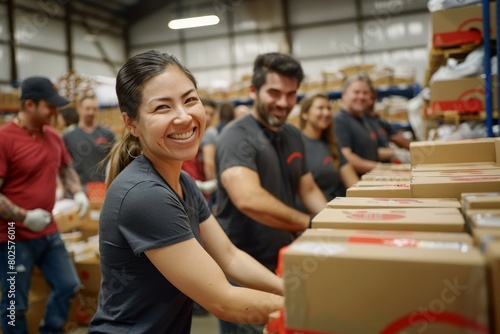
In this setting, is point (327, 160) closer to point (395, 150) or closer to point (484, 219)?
point (395, 150)

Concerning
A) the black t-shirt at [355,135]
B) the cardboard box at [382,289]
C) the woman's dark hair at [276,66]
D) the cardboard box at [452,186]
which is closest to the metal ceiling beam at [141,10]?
the black t-shirt at [355,135]

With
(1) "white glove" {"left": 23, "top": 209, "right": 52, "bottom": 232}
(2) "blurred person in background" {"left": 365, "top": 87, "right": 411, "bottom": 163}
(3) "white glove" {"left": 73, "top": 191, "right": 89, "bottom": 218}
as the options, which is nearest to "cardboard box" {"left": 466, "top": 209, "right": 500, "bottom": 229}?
(1) "white glove" {"left": 23, "top": 209, "right": 52, "bottom": 232}

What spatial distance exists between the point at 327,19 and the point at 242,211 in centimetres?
1100

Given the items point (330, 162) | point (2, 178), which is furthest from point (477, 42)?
point (2, 178)

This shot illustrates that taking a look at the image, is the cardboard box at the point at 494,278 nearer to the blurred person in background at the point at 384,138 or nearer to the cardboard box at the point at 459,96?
the cardboard box at the point at 459,96

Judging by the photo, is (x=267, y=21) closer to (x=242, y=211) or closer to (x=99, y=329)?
(x=242, y=211)

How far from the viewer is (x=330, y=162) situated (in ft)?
11.0

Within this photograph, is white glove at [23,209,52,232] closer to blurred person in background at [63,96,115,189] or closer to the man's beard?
the man's beard

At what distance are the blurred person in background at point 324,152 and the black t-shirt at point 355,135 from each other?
1.17 feet

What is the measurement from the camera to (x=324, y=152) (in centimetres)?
342

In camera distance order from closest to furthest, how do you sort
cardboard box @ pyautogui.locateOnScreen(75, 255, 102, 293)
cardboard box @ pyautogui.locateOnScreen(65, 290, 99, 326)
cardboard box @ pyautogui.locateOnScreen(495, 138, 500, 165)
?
cardboard box @ pyautogui.locateOnScreen(495, 138, 500, 165) → cardboard box @ pyautogui.locateOnScreen(75, 255, 102, 293) → cardboard box @ pyautogui.locateOnScreen(65, 290, 99, 326)

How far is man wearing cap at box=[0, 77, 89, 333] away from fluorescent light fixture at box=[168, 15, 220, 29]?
974 cm

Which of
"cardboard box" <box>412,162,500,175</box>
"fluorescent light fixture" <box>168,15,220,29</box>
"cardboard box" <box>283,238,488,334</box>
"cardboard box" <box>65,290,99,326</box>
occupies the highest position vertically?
"fluorescent light fixture" <box>168,15,220,29</box>

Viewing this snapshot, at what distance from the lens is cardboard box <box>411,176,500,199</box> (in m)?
1.19
